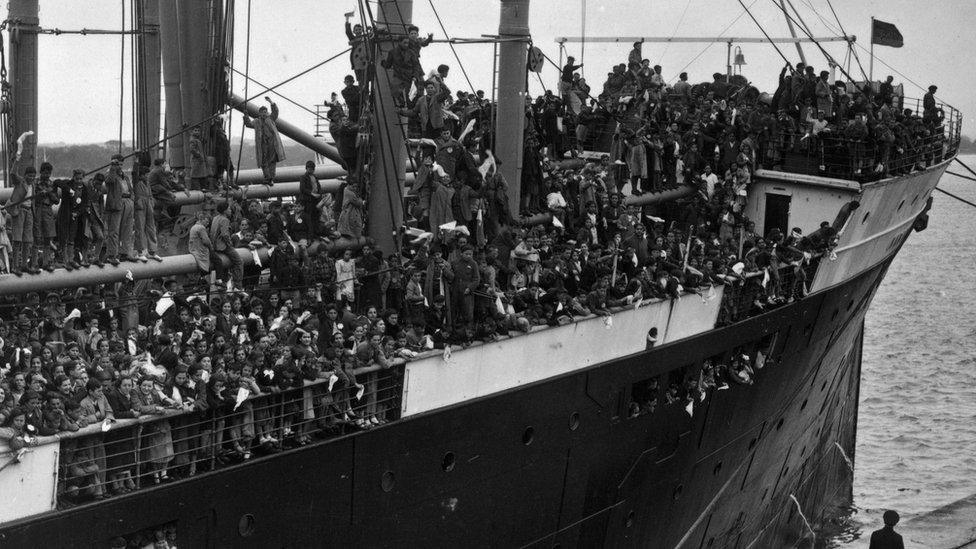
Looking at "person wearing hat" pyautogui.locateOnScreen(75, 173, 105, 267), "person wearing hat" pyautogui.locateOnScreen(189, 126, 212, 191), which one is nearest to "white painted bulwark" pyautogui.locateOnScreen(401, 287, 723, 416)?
"person wearing hat" pyautogui.locateOnScreen(75, 173, 105, 267)

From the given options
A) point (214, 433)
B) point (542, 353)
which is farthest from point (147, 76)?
point (214, 433)

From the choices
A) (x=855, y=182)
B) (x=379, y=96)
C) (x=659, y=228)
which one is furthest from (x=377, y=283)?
(x=855, y=182)

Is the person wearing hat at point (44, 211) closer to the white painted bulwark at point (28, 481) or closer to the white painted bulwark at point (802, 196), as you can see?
the white painted bulwark at point (28, 481)

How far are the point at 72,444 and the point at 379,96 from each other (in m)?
7.16

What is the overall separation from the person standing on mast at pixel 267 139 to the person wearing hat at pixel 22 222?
4.31m

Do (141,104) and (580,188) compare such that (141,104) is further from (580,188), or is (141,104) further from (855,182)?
(855,182)

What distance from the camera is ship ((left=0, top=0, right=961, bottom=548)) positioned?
44.2 ft

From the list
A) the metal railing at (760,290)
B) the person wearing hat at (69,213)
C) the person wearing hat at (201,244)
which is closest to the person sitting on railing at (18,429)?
the person wearing hat at (69,213)

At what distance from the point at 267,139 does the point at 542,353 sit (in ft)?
17.6

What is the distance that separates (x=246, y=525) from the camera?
1383cm

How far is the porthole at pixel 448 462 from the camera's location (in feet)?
52.7

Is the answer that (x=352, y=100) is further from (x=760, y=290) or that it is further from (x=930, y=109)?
(x=930, y=109)

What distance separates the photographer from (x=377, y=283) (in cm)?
1664

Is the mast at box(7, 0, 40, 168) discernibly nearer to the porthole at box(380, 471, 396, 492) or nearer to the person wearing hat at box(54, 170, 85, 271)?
the person wearing hat at box(54, 170, 85, 271)
